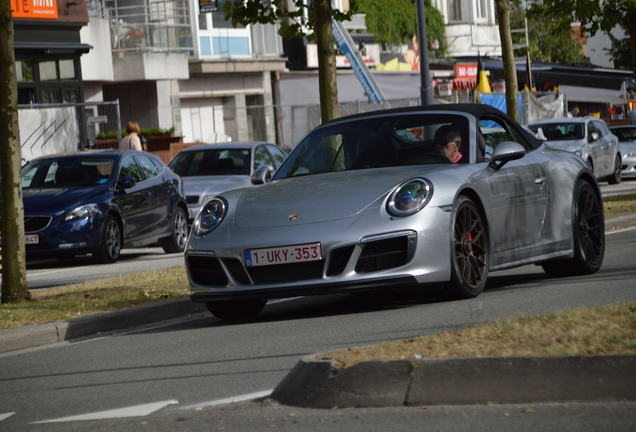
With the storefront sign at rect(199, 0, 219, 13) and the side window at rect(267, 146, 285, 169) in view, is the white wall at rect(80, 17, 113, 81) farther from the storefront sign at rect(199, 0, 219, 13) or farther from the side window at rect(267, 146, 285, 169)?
the side window at rect(267, 146, 285, 169)

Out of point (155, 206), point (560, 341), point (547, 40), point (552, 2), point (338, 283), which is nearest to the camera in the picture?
point (560, 341)

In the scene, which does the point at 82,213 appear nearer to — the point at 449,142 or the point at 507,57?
the point at 449,142

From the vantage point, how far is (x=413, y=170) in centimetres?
972

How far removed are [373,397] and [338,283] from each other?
2.98 metres

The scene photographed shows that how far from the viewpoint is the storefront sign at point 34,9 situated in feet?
116

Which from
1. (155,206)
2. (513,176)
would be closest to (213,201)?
(513,176)

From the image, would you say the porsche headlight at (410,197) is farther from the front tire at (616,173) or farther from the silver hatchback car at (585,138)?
the front tire at (616,173)

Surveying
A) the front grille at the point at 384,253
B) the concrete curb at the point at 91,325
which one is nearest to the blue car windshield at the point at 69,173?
the concrete curb at the point at 91,325

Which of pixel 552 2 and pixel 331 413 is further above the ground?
pixel 552 2

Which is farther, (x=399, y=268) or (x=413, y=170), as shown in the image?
(x=413, y=170)

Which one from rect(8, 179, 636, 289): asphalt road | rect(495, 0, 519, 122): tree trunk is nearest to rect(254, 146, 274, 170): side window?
rect(8, 179, 636, 289): asphalt road

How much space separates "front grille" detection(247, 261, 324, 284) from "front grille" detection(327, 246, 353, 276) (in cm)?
7

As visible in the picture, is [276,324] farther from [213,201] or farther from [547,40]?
[547,40]

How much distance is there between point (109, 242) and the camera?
1853 cm
